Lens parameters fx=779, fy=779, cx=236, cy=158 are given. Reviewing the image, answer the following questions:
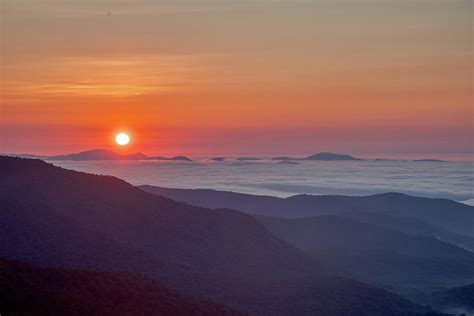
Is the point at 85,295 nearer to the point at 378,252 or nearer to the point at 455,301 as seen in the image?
the point at 455,301

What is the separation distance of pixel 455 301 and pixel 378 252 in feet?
79.8

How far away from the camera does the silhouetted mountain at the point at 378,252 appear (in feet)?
253

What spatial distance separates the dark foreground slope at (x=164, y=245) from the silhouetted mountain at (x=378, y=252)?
39.5ft

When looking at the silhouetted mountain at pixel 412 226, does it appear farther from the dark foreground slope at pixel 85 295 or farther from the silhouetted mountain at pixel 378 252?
the dark foreground slope at pixel 85 295

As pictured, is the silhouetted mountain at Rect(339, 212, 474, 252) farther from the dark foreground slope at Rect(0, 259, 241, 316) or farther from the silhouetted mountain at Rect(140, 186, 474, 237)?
the dark foreground slope at Rect(0, 259, 241, 316)

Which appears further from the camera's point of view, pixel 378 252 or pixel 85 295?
pixel 378 252

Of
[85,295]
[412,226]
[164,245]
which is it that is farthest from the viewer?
[412,226]

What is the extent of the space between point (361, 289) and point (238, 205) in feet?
198

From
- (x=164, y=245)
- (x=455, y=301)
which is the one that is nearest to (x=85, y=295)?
(x=164, y=245)

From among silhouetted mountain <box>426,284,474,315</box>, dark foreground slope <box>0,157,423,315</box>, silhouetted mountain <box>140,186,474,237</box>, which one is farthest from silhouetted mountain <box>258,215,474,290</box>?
silhouetted mountain <box>140,186,474,237</box>

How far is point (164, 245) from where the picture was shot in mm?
60250

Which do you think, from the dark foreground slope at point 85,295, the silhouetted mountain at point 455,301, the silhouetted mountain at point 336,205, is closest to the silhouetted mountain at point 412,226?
the silhouetted mountain at point 336,205

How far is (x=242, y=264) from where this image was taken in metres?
61.6

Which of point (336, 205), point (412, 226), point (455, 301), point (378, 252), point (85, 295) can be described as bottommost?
point (455, 301)
